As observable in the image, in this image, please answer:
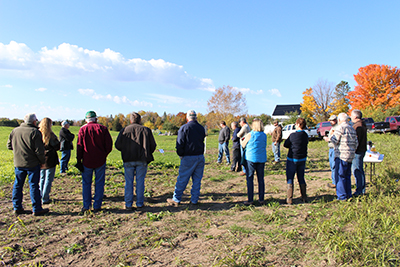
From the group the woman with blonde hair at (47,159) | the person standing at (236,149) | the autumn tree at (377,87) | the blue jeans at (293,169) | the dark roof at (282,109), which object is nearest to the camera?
the blue jeans at (293,169)

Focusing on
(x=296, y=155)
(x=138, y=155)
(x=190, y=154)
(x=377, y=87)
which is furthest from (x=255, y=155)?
(x=377, y=87)

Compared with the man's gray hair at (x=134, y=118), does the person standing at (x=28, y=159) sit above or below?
below

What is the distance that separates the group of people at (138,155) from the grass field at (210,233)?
1.23 ft

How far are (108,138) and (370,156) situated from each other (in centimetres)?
626

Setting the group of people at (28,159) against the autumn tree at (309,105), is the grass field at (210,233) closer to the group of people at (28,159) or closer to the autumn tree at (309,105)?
the group of people at (28,159)

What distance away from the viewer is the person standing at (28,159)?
492 cm

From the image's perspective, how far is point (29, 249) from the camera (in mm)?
3656

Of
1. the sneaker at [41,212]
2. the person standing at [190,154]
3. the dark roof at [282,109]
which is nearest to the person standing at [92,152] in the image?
the sneaker at [41,212]

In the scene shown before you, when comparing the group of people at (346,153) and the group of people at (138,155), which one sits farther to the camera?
the group of people at (346,153)

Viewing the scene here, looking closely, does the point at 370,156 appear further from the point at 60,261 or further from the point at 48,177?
the point at 48,177

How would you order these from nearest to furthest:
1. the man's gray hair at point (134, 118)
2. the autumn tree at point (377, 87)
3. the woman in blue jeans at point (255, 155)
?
the man's gray hair at point (134, 118)
the woman in blue jeans at point (255, 155)
the autumn tree at point (377, 87)

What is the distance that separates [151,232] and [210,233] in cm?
98

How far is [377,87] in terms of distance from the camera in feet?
130

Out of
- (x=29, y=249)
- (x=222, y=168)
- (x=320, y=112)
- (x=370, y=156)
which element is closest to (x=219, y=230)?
(x=29, y=249)
